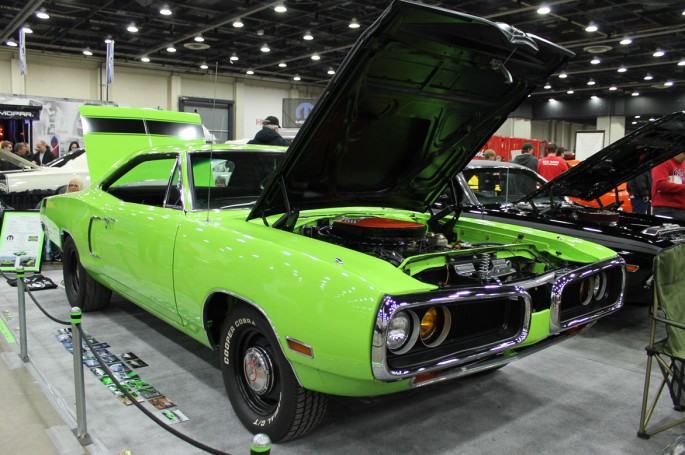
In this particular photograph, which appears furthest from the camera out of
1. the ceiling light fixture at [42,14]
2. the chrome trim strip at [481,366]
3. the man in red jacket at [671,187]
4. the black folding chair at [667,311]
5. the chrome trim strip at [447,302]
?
the ceiling light fixture at [42,14]

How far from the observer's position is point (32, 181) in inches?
322

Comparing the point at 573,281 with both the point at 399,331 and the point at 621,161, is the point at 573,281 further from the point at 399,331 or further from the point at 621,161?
the point at 621,161

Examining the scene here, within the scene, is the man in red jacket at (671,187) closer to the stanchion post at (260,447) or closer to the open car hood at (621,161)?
the open car hood at (621,161)

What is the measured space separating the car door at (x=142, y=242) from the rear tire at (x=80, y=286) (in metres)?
0.59

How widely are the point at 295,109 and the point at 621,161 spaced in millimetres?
15264

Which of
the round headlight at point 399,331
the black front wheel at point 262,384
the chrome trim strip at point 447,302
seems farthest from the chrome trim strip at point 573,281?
the black front wheel at point 262,384

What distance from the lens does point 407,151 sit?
338 cm

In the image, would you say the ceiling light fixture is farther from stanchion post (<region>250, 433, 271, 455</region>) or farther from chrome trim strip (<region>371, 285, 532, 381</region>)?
stanchion post (<region>250, 433, 271, 455</region>)

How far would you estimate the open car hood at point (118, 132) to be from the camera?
19.0 feet

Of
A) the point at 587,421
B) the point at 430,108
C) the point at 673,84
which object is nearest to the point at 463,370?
the point at 587,421

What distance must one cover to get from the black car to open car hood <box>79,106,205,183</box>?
10.2 ft

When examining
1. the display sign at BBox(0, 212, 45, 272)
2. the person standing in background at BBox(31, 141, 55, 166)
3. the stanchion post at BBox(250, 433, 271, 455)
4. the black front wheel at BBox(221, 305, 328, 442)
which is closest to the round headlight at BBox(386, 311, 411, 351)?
the black front wheel at BBox(221, 305, 328, 442)

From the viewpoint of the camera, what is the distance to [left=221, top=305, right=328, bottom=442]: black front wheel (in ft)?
8.16

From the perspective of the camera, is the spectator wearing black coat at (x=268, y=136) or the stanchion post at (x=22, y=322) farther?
the spectator wearing black coat at (x=268, y=136)
